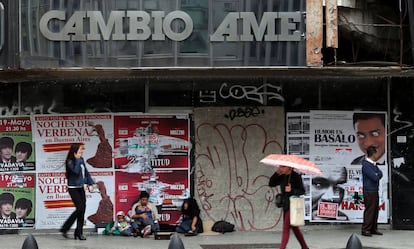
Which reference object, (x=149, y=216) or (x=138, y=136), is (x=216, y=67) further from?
(x=149, y=216)

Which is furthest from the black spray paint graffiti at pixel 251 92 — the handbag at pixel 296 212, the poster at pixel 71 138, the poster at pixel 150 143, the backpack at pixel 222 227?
the handbag at pixel 296 212

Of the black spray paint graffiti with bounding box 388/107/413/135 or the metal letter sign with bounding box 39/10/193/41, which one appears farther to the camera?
the black spray paint graffiti with bounding box 388/107/413/135

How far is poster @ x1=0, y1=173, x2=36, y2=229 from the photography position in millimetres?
11820

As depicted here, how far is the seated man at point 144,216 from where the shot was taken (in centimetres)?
1156

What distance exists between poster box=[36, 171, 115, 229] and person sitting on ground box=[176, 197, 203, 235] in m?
1.32

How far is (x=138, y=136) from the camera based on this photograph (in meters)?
12.0

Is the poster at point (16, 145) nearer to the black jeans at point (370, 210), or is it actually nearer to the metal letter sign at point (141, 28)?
the metal letter sign at point (141, 28)

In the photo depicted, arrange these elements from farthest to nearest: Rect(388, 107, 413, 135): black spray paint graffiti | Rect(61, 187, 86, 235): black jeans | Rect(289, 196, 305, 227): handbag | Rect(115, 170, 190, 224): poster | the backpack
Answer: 1. Rect(388, 107, 413, 135): black spray paint graffiti
2. Rect(115, 170, 190, 224): poster
3. the backpack
4. Rect(61, 187, 86, 235): black jeans
5. Rect(289, 196, 305, 227): handbag

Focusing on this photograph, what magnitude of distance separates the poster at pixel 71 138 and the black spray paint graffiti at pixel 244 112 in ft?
7.19

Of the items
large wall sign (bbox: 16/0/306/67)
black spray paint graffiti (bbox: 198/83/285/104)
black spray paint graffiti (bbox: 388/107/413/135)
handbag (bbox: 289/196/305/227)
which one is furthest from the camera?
black spray paint graffiti (bbox: 388/107/413/135)

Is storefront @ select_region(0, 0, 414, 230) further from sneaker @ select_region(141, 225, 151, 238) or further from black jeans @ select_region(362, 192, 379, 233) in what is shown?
black jeans @ select_region(362, 192, 379, 233)

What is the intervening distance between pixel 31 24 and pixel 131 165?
3053mm

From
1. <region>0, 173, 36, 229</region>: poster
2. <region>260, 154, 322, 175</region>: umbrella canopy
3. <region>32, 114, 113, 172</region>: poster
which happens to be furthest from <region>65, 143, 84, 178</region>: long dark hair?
<region>260, 154, 322, 175</region>: umbrella canopy

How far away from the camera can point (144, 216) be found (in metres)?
11.6
